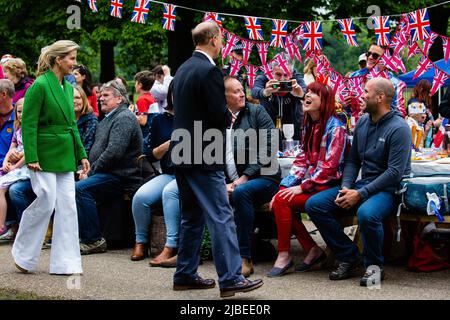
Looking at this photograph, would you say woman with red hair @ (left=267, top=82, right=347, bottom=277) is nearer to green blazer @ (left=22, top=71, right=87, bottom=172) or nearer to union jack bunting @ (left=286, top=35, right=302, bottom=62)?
green blazer @ (left=22, top=71, right=87, bottom=172)

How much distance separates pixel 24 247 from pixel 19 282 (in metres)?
0.42

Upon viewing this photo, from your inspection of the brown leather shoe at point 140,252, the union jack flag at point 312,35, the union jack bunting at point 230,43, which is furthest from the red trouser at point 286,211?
the union jack bunting at point 230,43

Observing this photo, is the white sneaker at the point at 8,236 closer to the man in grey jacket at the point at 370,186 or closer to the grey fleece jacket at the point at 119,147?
the grey fleece jacket at the point at 119,147

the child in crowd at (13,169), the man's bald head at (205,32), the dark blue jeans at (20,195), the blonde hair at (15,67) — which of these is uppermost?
the man's bald head at (205,32)

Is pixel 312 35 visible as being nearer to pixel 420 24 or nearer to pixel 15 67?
pixel 420 24

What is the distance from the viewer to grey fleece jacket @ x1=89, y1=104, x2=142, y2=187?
934 cm

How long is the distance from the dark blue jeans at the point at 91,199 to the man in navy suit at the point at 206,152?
255 centimetres

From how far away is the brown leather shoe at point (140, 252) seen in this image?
351 inches

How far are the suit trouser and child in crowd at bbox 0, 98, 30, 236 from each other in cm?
361

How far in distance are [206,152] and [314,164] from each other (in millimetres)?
1603


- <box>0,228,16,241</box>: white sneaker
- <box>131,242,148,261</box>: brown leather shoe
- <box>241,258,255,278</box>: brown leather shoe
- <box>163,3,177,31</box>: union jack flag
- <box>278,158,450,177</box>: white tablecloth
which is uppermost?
<box>163,3,177,31</box>: union jack flag

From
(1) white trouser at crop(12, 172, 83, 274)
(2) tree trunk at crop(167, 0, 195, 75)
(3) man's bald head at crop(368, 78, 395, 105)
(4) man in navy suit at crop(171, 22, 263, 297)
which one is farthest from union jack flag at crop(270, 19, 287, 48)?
(2) tree trunk at crop(167, 0, 195, 75)

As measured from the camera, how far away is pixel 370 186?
750cm

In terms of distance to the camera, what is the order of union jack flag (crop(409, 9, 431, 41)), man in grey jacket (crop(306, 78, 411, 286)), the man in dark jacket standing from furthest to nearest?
union jack flag (crop(409, 9, 431, 41)) → the man in dark jacket standing → man in grey jacket (crop(306, 78, 411, 286))
